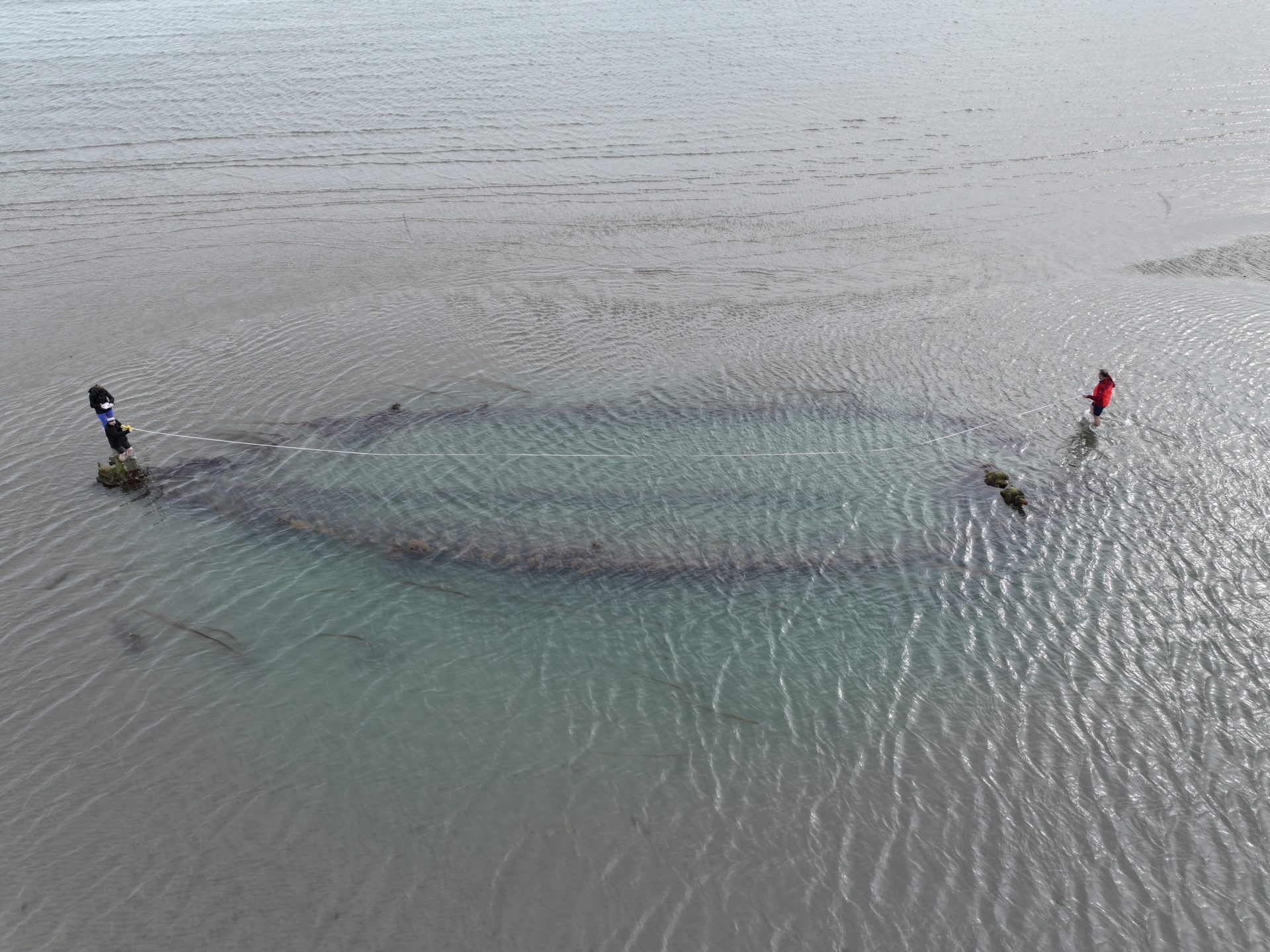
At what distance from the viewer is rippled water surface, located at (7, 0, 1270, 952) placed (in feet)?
33.4

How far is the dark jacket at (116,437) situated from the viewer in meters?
16.2

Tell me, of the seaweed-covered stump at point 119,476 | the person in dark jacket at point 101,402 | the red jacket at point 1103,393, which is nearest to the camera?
the person in dark jacket at point 101,402

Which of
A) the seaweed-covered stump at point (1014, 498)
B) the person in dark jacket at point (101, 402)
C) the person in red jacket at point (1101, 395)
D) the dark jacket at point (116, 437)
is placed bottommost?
the seaweed-covered stump at point (1014, 498)

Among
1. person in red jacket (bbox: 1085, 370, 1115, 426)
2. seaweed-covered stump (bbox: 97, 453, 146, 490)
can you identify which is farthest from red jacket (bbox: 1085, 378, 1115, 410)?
seaweed-covered stump (bbox: 97, 453, 146, 490)

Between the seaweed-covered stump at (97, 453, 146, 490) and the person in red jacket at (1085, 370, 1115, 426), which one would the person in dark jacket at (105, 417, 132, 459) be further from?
the person in red jacket at (1085, 370, 1115, 426)

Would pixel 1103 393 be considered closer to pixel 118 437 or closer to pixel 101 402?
pixel 118 437

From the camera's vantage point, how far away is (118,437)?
1639 centimetres

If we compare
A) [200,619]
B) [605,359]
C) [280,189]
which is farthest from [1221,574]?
[280,189]

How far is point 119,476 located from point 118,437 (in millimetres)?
853

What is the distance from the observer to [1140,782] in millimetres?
11141

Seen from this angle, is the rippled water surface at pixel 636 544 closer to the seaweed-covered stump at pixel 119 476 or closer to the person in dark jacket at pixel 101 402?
the seaweed-covered stump at pixel 119 476

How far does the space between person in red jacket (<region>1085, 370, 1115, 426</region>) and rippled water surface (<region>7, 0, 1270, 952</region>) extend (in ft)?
1.74

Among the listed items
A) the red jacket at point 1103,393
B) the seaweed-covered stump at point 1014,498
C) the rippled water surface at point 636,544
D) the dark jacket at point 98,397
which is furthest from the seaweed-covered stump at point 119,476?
the red jacket at point 1103,393

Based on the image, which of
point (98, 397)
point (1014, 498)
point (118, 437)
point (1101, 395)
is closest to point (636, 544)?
point (1014, 498)
